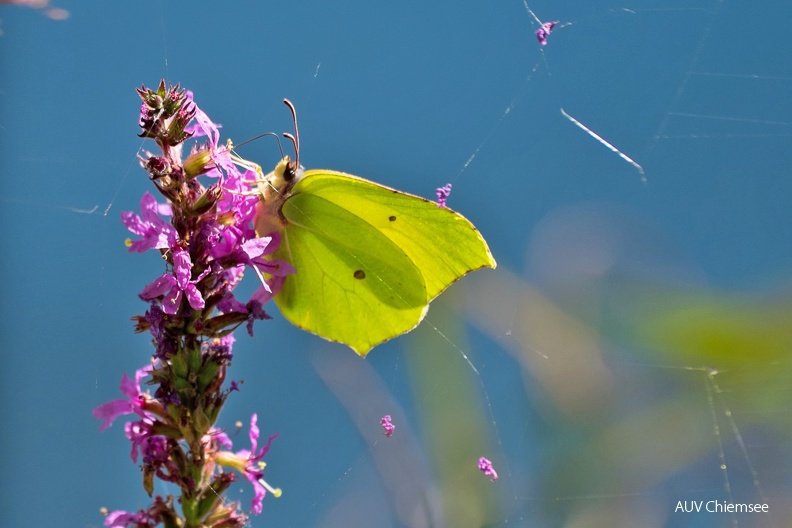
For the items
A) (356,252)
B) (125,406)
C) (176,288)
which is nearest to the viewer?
(176,288)

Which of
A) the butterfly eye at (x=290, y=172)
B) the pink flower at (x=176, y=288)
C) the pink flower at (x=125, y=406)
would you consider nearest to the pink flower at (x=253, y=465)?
the pink flower at (x=125, y=406)

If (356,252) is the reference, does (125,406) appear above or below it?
below

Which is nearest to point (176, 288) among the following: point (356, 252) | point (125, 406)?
point (125, 406)

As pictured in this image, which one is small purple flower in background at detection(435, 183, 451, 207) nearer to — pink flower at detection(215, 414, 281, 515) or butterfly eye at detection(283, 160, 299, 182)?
butterfly eye at detection(283, 160, 299, 182)

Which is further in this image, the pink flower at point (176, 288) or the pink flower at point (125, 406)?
the pink flower at point (125, 406)

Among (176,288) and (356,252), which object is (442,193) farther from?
(176,288)

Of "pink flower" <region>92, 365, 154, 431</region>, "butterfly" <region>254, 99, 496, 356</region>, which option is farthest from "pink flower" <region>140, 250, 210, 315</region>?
"butterfly" <region>254, 99, 496, 356</region>

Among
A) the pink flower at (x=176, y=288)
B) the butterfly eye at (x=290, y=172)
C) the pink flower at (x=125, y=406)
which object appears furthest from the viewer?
the butterfly eye at (x=290, y=172)

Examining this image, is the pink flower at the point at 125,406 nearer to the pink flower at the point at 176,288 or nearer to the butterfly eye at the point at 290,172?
the pink flower at the point at 176,288

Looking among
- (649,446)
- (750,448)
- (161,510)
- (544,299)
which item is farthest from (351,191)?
(750,448)

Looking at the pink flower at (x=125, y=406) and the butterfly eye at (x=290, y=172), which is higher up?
the butterfly eye at (x=290, y=172)

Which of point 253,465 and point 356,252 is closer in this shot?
point 253,465
